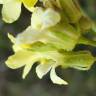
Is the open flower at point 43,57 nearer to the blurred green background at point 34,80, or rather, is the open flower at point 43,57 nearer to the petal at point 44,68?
the petal at point 44,68

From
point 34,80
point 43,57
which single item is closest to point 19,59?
point 43,57

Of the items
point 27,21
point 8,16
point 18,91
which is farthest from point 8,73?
point 8,16

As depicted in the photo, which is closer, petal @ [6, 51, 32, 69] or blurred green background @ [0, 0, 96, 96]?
petal @ [6, 51, 32, 69]

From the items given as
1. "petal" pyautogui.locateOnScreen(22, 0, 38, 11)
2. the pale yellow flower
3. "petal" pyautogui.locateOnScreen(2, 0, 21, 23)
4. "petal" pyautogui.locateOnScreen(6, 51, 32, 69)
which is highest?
"petal" pyautogui.locateOnScreen(22, 0, 38, 11)

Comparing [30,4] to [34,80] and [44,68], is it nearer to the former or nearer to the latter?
[44,68]

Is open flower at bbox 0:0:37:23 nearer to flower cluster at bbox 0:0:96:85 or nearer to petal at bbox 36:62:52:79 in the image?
flower cluster at bbox 0:0:96:85

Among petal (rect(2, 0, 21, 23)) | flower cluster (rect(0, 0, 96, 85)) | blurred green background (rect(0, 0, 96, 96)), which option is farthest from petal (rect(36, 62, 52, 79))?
blurred green background (rect(0, 0, 96, 96))

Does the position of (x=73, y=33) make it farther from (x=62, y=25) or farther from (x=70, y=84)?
(x=70, y=84)

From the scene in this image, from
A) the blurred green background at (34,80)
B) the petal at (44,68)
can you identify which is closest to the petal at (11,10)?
the petal at (44,68)
